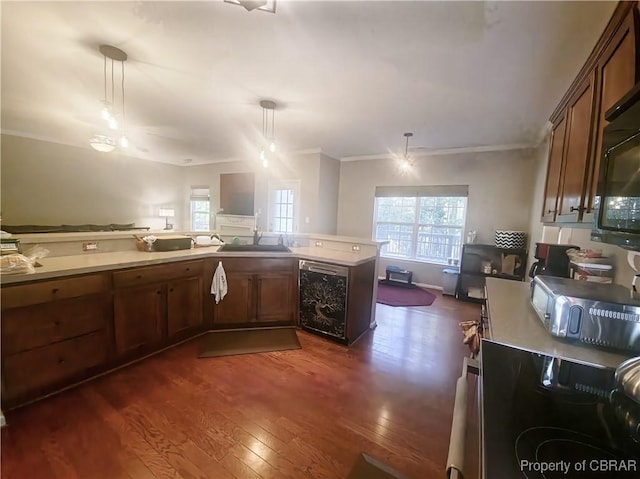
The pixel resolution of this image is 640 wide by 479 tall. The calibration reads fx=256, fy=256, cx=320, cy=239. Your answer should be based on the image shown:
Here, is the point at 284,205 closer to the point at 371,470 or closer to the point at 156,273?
the point at 156,273

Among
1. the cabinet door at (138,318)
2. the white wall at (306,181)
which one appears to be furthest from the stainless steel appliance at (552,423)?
the white wall at (306,181)

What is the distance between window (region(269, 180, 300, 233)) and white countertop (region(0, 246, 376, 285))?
2359mm

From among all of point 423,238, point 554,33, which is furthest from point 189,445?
point 423,238

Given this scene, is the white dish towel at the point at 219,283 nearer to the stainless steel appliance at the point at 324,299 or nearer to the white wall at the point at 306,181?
the stainless steel appliance at the point at 324,299

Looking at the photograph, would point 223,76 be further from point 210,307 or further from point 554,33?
point 554,33

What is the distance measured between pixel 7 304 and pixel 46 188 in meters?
5.42

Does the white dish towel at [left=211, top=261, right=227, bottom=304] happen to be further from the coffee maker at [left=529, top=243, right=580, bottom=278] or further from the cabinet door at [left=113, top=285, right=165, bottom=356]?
the coffee maker at [left=529, top=243, right=580, bottom=278]

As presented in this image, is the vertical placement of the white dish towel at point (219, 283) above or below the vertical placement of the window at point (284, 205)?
below

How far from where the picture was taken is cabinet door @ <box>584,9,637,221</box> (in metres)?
1.17

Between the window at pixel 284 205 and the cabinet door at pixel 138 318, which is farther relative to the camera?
the window at pixel 284 205

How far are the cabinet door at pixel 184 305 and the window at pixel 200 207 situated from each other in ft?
16.3

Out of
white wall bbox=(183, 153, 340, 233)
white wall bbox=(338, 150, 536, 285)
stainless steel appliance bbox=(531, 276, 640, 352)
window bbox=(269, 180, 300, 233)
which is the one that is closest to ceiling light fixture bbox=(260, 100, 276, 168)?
white wall bbox=(183, 153, 340, 233)

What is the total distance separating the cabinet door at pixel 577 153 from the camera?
4.95 ft

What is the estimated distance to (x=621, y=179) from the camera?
90 cm
